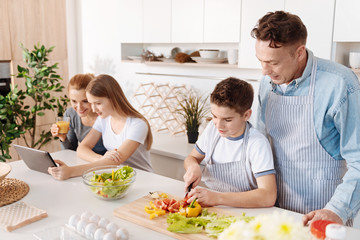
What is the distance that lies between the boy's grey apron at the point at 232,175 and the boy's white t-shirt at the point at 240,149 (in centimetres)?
2

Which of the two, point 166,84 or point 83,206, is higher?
point 166,84

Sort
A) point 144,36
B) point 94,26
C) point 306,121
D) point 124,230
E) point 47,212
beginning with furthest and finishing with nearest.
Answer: point 94,26 < point 144,36 < point 306,121 < point 47,212 < point 124,230

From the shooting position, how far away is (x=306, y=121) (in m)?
1.53

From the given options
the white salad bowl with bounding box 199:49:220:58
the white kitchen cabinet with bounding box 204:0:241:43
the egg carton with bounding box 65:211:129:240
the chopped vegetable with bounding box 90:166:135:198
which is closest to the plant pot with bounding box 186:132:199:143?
the white salad bowl with bounding box 199:49:220:58

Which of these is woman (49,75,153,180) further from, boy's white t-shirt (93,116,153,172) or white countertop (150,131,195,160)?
white countertop (150,131,195,160)

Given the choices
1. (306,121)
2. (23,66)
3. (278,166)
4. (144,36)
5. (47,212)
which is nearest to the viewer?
(47,212)

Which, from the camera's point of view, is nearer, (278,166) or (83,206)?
(83,206)

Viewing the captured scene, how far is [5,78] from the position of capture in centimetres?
380

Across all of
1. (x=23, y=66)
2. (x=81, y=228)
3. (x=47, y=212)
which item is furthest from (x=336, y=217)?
(x=23, y=66)

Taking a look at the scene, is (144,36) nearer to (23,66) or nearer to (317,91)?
(23,66)

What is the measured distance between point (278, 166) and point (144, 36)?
7.81 ft

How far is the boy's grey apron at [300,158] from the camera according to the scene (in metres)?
1.53

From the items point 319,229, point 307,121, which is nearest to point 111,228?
point 319,229

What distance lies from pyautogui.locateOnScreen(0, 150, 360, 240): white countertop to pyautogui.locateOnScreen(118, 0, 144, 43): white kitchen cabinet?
212 centimetres
